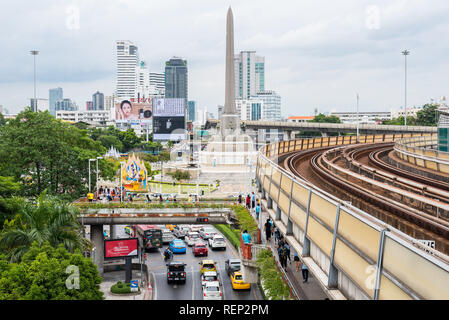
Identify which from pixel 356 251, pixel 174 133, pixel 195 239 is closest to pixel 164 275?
pixel 195 239

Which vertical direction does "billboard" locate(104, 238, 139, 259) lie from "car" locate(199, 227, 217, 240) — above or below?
above

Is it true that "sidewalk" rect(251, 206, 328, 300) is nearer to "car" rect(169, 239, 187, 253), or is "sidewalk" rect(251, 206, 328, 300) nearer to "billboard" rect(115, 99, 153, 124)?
"car" rect(169, 239, 187, 253)

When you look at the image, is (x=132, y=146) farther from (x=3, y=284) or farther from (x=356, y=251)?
(x=356, y=251)

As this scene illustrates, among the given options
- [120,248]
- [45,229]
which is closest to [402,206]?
[45,229]

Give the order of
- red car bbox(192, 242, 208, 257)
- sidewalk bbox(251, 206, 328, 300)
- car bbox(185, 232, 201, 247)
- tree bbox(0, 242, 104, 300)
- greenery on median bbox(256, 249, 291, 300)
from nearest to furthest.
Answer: sidewalk bbox(251, 206, 328, 300), greenery on median bbox(256, 249, 291, 300), tree bbox(0, 242, 104, 300), red car bbox(192, 242, 208, 257), car bbox(185, 232, 201, 247)

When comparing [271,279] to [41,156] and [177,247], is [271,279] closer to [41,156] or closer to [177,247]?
[177,247]

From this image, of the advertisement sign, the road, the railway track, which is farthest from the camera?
the advertisement sign

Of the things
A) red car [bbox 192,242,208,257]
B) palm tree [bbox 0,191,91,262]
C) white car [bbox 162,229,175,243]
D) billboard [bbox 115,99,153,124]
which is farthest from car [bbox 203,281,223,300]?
billboard [bbox 115,99,153,124]
